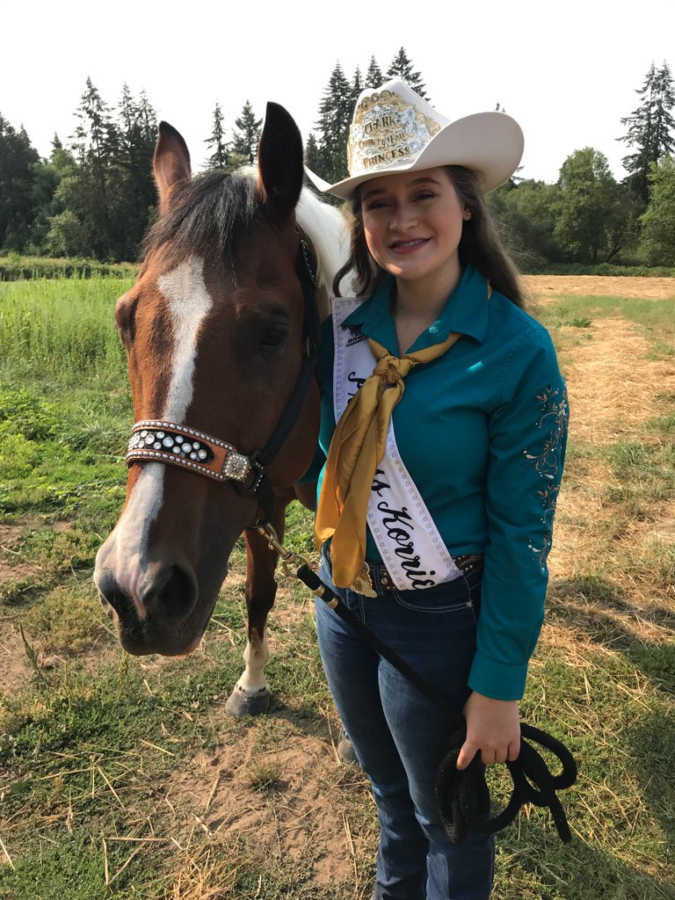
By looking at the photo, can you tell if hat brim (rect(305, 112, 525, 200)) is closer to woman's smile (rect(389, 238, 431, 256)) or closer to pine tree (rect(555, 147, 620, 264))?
woman's smile (rect(389, 238, 431, 256))

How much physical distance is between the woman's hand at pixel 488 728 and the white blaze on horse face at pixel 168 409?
33.5 inches

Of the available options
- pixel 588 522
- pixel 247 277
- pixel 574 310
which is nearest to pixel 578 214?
pixel 574 310

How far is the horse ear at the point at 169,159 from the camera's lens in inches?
89.4

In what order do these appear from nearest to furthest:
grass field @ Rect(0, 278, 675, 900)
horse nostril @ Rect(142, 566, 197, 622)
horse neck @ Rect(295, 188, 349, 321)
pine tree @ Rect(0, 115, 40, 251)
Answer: horse nostril @ Rect(142, 566, 197, 622), horse neck @ Rect(295, 188, 349, 321), grass field @ Rect(0, 278, 675, 900), pine tree @ Rect(0, 115, 40, 251)

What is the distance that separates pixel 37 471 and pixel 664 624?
575cm

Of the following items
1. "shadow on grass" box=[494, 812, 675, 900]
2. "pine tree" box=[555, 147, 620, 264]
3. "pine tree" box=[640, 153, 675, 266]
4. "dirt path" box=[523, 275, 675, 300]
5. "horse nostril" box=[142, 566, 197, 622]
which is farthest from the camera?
"pine tree" box=[555, 147, 620, 264]

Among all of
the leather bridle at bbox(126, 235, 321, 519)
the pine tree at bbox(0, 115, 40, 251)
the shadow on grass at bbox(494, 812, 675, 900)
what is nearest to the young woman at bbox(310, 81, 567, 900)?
the leather bridle at bbox(126, 235, 321, 519)

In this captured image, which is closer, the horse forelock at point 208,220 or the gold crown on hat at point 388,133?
the gold crown on hat at point 388,133

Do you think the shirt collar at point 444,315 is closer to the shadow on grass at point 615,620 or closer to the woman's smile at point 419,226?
the woman's smile at point 419,226

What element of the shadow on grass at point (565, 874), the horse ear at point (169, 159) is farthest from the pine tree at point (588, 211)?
the shadow on grass at point (565, 874)

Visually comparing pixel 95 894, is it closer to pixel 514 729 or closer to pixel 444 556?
pixel 514 729

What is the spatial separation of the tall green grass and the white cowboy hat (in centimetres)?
835

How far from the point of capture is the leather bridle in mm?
1417

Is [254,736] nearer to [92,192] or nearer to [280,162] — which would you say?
[280,162]
